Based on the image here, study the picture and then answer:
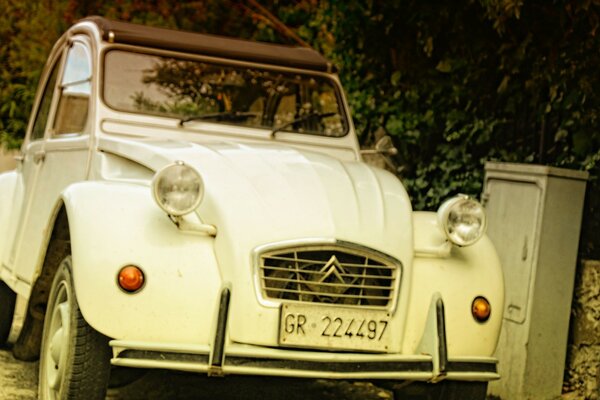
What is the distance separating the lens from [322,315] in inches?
179

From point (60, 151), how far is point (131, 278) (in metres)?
2.02

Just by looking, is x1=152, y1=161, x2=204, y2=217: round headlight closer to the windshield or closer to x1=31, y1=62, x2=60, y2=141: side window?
the windshield

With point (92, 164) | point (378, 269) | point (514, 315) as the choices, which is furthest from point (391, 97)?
point (378, 269)

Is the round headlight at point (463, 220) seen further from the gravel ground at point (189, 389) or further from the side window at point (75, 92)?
the side window at point (75, 92)

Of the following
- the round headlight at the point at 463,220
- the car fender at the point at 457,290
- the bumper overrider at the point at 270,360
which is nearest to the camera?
the bumper overrider at the point at 270,360

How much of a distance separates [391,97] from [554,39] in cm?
182

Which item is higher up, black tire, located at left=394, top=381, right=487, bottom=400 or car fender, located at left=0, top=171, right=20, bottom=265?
car fender, located at left=0, top=171, right=20, bottom=265

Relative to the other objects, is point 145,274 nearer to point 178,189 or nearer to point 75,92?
point 178,189

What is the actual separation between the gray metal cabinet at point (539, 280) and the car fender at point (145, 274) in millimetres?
2301

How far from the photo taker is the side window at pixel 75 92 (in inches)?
245

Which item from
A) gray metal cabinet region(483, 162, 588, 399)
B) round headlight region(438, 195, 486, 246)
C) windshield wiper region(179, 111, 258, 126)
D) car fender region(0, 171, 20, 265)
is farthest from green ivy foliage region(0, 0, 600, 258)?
car fender region(0, 171, 20, 265)

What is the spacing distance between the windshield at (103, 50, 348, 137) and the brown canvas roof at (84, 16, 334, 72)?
0.20 ft

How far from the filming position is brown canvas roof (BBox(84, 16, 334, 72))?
6309 millimetres

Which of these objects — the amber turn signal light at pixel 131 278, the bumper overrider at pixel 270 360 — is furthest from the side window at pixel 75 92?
the bumper overrider at pixel 270 360
